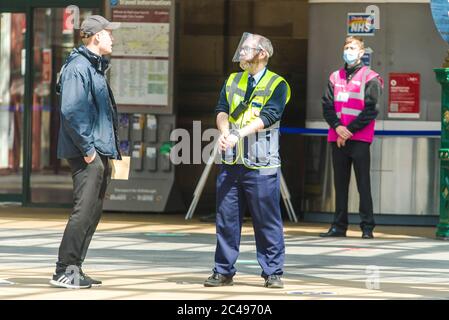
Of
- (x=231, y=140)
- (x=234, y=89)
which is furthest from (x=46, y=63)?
(x=231, y=140)

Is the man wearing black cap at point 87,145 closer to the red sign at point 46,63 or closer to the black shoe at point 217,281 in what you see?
the black shoe at point 217,281

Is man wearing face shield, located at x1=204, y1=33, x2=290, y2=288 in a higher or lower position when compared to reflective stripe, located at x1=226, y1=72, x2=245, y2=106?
lower

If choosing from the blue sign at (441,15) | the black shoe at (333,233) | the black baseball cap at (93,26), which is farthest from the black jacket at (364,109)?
the black baseball cap at (93,26)

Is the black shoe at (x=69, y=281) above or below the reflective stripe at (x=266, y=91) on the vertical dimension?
below

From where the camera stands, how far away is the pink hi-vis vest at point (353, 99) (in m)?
13.1

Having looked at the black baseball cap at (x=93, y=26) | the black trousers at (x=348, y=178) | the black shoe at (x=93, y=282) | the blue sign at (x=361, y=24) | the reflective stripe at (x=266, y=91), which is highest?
the blue sign at (x=361, y=24)

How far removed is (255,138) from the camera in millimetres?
9297

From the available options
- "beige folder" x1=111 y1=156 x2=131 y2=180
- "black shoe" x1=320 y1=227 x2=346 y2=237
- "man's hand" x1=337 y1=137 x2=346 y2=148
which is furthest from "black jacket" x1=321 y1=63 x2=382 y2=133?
"beige folder" x1=111 y1=156 x2=131 y2=180

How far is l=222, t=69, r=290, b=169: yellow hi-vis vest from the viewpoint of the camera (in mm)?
9266

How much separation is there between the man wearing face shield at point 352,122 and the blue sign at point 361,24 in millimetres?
1594

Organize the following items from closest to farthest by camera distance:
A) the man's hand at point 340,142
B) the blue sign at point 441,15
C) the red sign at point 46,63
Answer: the blue sign at point 441,15
the man's hand at point 340,142
the red sign at point 46,63

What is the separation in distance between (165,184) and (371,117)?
11.1 ft

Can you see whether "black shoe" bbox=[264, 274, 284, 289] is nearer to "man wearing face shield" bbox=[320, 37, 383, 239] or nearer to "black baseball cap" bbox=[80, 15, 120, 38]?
"black baseball cap" bbox=[80, 15, 120, 38]

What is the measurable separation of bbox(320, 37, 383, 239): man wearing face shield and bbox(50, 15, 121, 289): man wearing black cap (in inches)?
171
